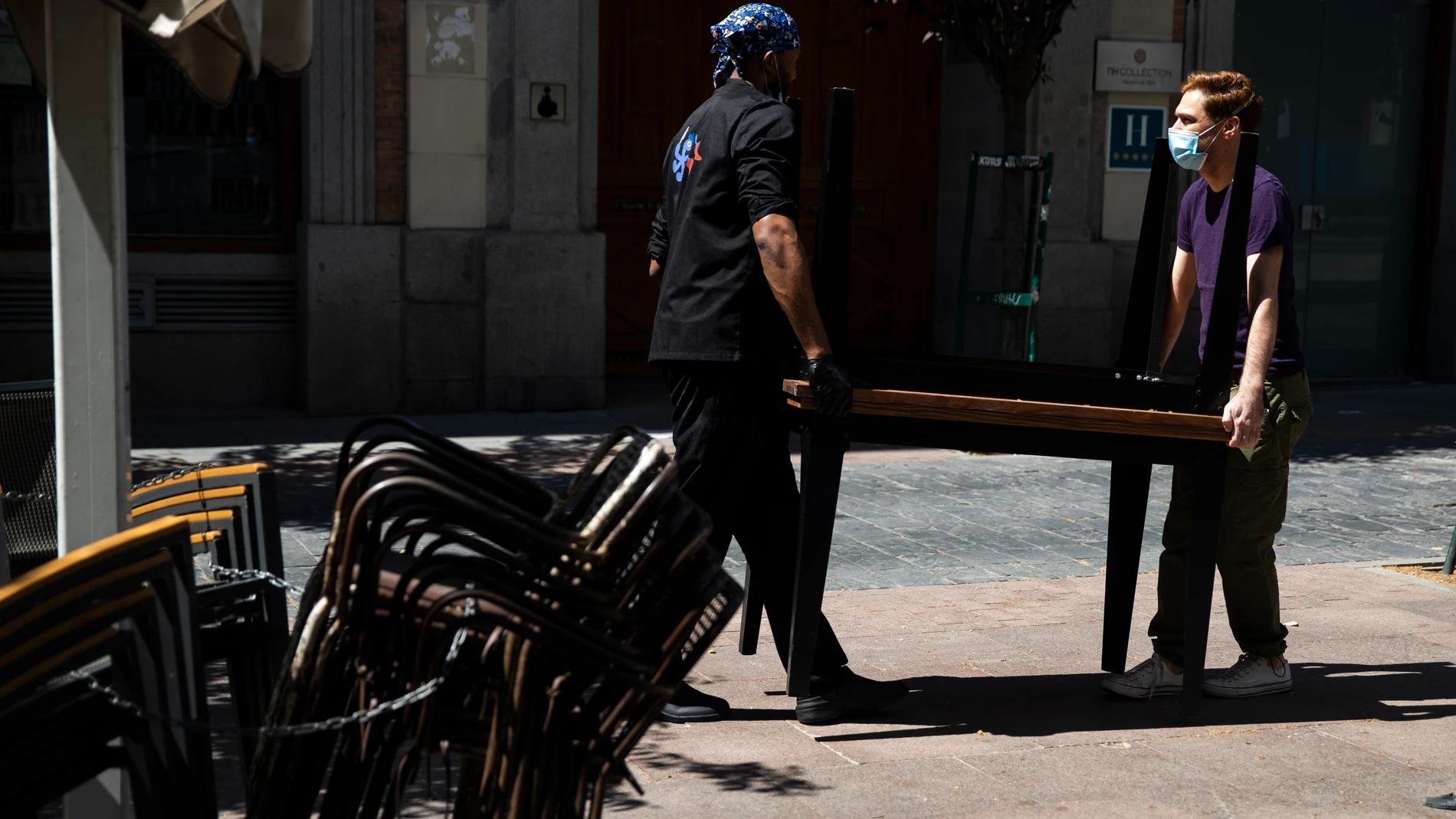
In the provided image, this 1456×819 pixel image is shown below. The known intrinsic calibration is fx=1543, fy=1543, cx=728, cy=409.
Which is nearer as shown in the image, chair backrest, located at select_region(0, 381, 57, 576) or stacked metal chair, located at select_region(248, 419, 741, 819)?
stacked metal chair, located at select_region(248, 419, 741, 819)

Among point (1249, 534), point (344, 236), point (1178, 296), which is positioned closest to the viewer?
point (1249, 534)

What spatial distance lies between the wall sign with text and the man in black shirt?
9069 millimetres

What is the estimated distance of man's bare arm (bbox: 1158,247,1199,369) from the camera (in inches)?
203

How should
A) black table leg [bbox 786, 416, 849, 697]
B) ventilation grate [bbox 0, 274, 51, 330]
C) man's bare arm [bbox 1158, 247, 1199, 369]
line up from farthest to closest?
ventilation grate [bbox 0, 274, 51, 330], man's bare arm [bbox 1158, 247, 1199, 369], black table leg [bbox 786, 416, 849, 697]

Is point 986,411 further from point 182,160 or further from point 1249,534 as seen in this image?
point 182,160

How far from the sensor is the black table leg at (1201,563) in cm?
470

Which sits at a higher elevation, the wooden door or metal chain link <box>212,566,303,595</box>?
the wooden door

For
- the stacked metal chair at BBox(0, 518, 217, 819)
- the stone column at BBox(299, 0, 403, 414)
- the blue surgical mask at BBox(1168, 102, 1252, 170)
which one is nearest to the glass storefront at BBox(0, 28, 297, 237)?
the stone column at BBox(299, 0, 403, 414)

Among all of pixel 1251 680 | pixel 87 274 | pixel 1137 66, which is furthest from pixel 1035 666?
pixel 1137 66

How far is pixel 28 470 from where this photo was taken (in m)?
4.43

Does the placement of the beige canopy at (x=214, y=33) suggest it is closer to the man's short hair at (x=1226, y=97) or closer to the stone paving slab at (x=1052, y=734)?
the stone paving slab at (x=1052, y=734)

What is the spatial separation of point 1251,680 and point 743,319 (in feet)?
6.85

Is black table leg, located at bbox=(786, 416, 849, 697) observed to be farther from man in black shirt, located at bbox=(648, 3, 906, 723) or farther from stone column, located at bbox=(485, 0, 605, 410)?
stone column, located at bbox=(485, 0, 605, 410)

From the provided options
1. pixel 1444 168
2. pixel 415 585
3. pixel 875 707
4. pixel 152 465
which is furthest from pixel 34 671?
pixel 1444 168
